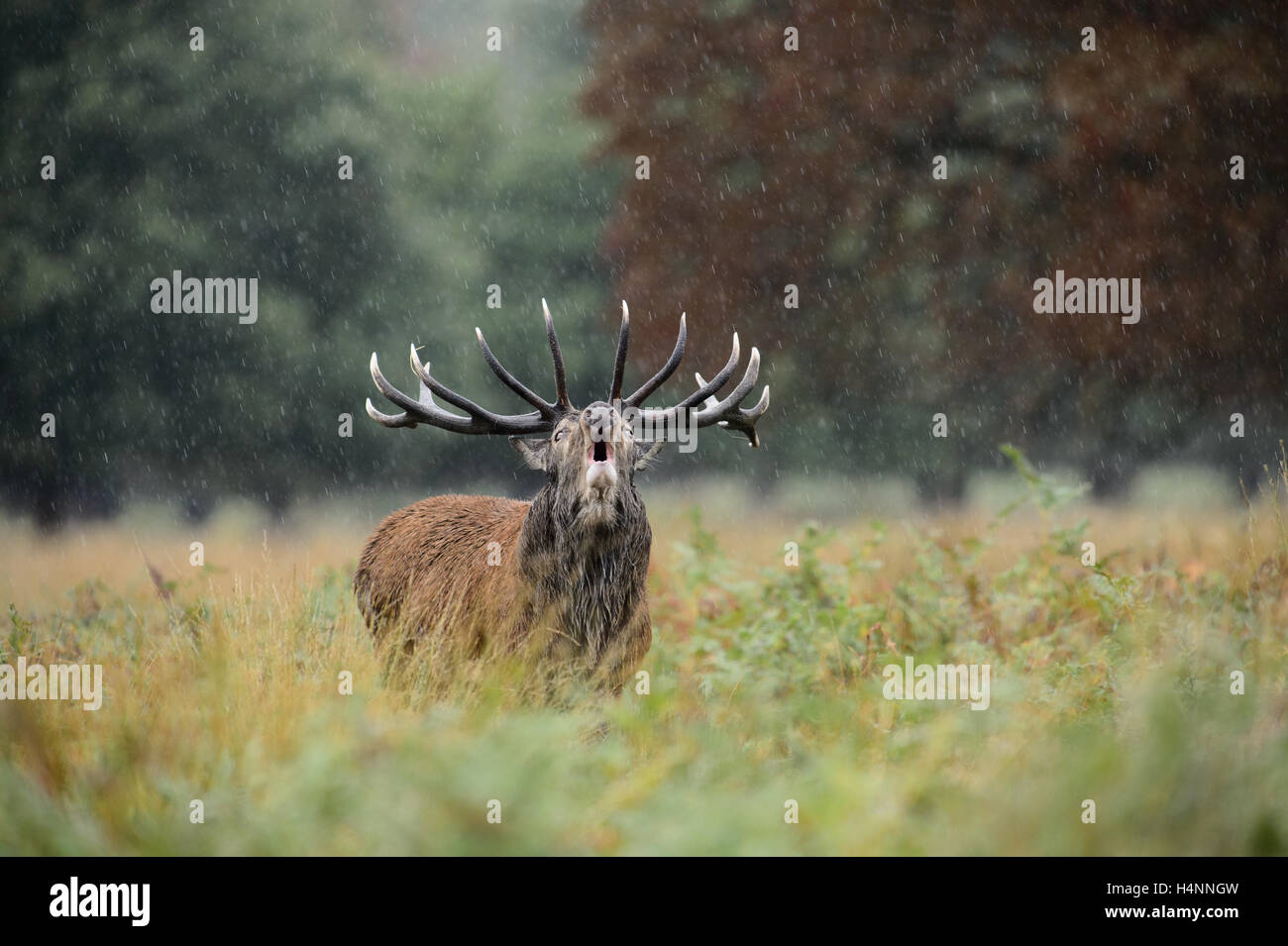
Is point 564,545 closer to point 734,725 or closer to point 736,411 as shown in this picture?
point 734,725

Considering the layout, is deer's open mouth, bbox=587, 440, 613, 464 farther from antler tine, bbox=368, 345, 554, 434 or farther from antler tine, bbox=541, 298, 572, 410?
antler tine, bbox=368, 345, 554, 434

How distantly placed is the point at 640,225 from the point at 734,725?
9799 millimetres

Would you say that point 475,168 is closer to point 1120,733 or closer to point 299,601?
point 299,601

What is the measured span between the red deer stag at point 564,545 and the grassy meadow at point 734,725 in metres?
0.46

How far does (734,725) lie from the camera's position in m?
6.30

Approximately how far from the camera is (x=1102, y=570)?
8.02 metres

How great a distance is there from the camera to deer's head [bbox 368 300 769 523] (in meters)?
6.47

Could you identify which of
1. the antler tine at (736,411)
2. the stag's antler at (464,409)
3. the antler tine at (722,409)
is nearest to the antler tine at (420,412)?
the stag's antler at (464,409)

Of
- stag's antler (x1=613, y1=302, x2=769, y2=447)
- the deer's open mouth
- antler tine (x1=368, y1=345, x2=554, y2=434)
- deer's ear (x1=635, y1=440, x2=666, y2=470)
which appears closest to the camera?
the deer's open mouth

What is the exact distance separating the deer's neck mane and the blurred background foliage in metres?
7.65

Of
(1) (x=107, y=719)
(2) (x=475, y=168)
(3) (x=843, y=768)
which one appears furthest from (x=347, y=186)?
(3) (x=843, y=768)

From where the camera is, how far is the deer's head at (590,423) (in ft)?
21.2

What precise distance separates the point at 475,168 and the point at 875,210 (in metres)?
9.62

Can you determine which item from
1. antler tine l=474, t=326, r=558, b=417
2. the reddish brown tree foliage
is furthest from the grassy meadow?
the reddish brown tree foliage
